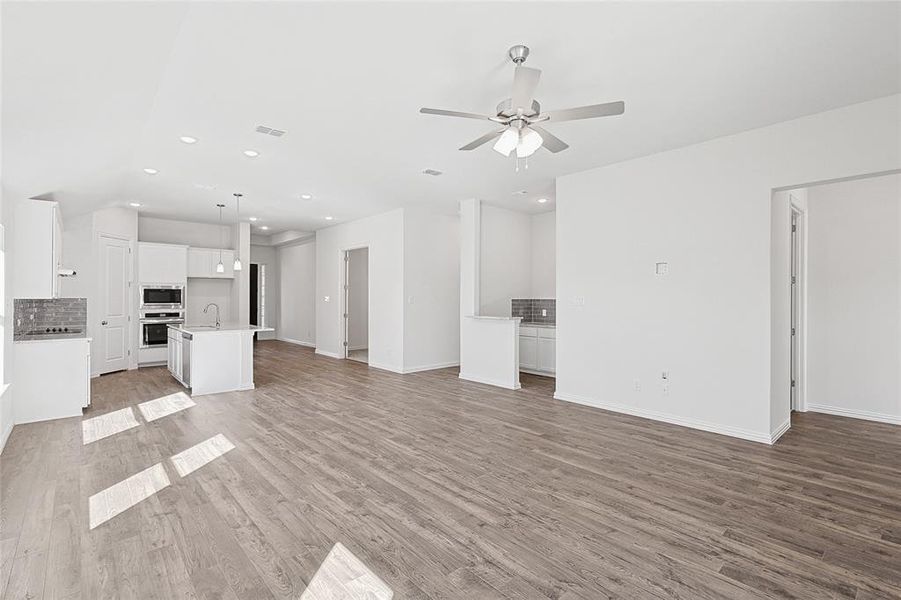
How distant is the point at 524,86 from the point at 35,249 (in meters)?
5.22

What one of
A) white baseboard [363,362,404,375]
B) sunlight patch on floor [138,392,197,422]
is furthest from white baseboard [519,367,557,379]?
sunlight patch on floor [138,392,197,422]

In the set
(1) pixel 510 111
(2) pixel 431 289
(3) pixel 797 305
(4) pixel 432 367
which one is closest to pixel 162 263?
(2) pixel 431 289

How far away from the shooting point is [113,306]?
7676 mm

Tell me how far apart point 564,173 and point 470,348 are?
119 inches

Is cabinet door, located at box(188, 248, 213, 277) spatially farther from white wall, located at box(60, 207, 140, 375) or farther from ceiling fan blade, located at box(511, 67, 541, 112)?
ceiling fan blade, located at box(511, 67, 541, 112)

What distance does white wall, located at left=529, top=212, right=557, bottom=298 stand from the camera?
8109 mm

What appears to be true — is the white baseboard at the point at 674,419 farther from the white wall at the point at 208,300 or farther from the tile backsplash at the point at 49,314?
the white wall at the point at 208,300

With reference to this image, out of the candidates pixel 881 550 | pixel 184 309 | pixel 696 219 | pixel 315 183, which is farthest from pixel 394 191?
pixel 881 550

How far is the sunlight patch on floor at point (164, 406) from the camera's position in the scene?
505cm

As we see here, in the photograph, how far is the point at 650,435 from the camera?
429 centimetres

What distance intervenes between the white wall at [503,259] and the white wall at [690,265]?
1991 mm

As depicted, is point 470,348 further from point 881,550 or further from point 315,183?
point 881,550

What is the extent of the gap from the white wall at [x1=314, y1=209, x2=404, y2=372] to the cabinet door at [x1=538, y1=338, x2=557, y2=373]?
7.61 ft

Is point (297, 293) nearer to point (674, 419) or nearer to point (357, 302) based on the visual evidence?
point (357, 302)
